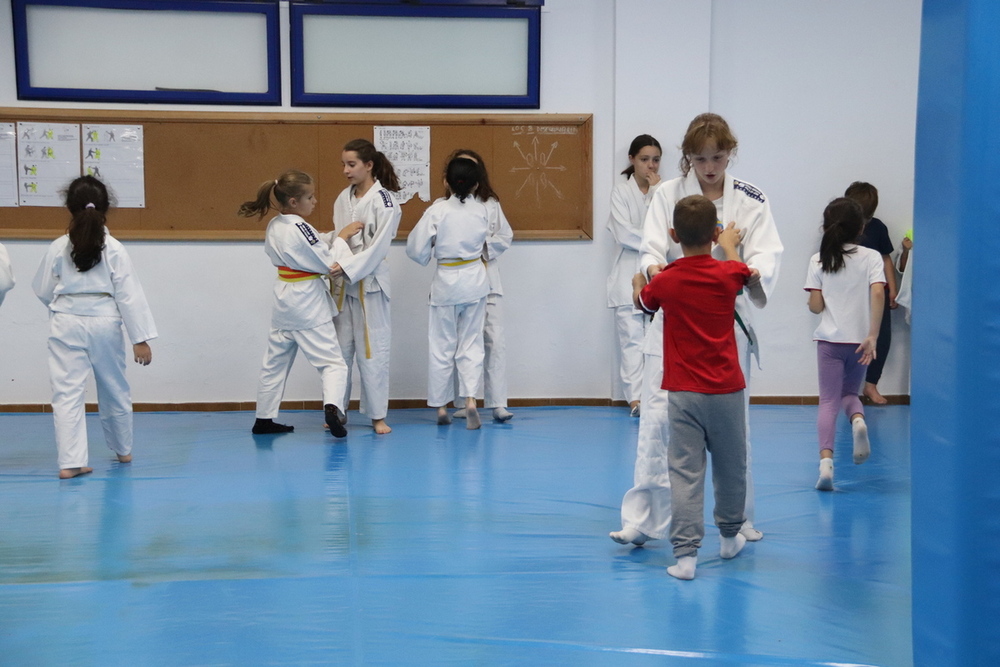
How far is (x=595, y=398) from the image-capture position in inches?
258

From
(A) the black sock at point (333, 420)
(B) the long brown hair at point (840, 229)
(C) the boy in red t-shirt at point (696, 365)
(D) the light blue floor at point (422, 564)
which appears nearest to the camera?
(D) the light blue floor at point (422, 564)

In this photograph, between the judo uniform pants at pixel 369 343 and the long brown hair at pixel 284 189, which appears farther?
the judo uniform pants at pixel 369 343

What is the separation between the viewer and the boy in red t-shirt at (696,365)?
2.92 m

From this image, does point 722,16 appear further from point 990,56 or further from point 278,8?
point 990,56

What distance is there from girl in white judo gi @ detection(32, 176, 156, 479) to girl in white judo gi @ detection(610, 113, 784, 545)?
8.11 feet

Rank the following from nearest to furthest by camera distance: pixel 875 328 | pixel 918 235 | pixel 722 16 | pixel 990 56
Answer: pixel 990 56, pixel 918 235, pixel 875 328, pixel 722 16

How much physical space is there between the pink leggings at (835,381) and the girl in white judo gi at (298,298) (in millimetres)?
2521

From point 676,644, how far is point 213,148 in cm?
476

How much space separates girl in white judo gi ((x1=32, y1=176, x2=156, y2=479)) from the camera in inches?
171

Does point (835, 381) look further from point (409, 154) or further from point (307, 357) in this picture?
point (409, 154)

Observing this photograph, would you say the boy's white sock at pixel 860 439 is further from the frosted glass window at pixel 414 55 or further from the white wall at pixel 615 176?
the frosted glass window at pixel 414 55

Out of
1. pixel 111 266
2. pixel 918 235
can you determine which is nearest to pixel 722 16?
pixel 111 266

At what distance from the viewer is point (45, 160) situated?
19.9ft

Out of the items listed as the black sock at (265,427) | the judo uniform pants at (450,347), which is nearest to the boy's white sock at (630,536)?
the judo uniform pants at (450,347)
